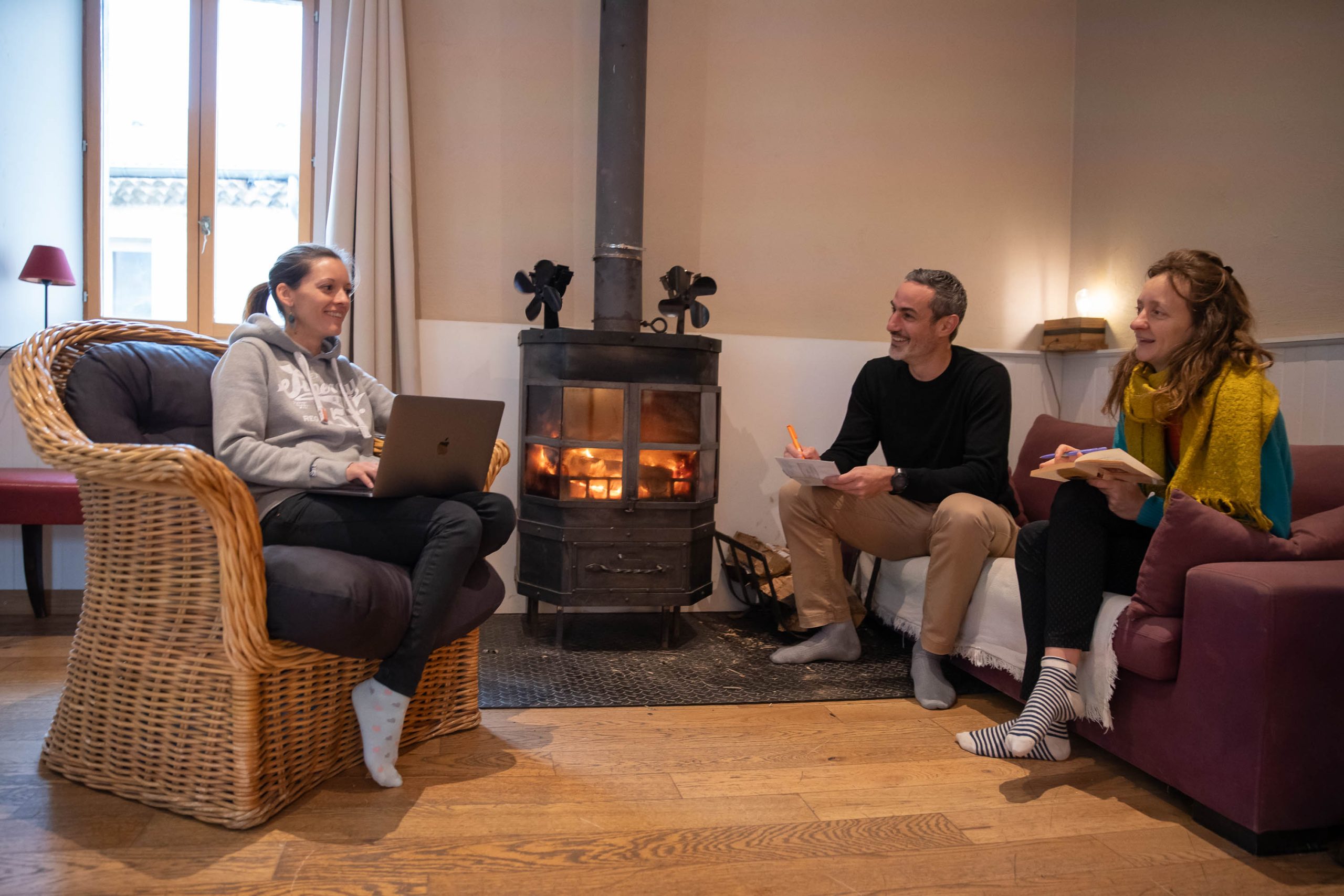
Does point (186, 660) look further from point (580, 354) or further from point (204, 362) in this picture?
point (580, 354)

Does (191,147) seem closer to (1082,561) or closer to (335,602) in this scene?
→ (335,602)

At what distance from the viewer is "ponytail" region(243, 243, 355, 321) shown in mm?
2029

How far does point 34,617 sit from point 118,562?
5.49 feet

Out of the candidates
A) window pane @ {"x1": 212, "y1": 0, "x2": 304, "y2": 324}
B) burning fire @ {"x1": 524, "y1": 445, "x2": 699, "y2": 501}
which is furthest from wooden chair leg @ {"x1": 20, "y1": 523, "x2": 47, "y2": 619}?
burning fire @ {"x1": 524, "y1": 445, "x2": 699, "y2": 501}

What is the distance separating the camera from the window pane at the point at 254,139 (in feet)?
10.5

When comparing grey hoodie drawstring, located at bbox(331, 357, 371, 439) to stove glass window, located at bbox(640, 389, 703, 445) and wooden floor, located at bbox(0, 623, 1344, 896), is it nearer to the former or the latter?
wooden floor, located at bbox(0, 623, 1344, 896)

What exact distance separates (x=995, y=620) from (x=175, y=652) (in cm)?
181

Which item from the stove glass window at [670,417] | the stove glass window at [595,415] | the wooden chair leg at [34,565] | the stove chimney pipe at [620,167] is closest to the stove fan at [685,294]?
the stove chimney pipe at [620,167]

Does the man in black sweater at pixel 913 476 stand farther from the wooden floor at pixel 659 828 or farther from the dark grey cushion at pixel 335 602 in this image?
the dark grey cushion at pixel 335 602

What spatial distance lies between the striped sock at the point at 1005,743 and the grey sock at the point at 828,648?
632mm

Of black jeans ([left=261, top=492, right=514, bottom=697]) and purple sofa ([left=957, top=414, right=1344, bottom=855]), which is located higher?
black jeans ([left=261, top=492, right=514, bottom=697])

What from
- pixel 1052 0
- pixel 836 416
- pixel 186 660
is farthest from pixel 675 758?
pixel 1052 0

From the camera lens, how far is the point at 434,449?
6.05 ft

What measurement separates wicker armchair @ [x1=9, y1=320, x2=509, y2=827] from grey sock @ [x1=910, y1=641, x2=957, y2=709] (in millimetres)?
1411
